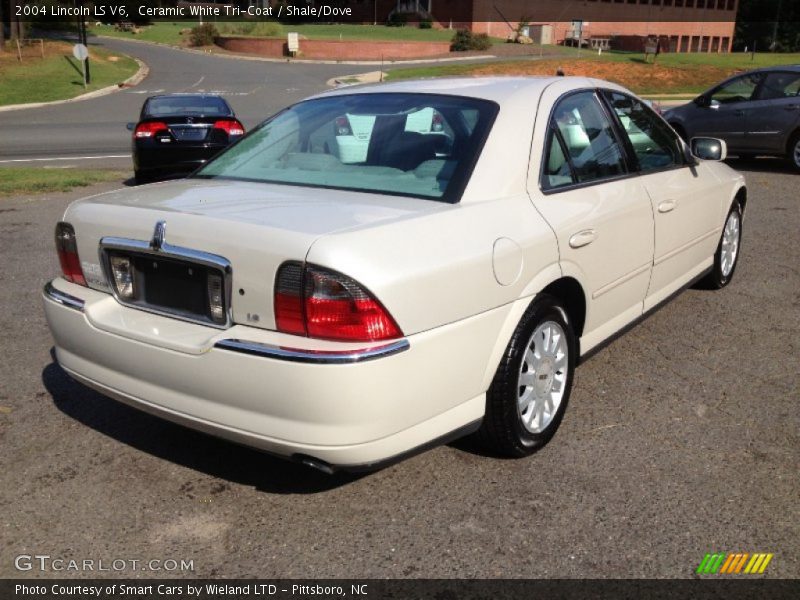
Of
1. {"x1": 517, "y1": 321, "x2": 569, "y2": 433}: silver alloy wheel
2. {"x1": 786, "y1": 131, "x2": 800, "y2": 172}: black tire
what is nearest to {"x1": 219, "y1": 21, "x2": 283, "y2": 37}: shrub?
{"x1": 786, "y1": 131, "x2": 800, "y2": 172}: black tire

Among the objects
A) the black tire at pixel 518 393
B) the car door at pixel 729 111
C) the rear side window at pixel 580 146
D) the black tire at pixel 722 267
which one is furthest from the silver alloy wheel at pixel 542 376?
the car door at pixel 729 111

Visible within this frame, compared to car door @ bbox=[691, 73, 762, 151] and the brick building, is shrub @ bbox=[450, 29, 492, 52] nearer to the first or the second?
the brick building

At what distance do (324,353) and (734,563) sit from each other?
5.43ft

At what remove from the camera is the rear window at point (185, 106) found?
40.8ft

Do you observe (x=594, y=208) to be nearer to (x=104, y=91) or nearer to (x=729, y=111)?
(x=729, y=111)

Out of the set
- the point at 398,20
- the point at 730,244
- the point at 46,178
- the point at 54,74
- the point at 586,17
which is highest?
the point at 586,17

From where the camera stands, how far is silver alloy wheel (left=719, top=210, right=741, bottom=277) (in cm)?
618

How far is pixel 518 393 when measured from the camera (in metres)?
3.52

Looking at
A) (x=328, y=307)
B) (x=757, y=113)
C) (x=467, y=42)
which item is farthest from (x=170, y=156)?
(x=467, y=42)

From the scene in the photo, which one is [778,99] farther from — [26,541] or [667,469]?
[26,541]

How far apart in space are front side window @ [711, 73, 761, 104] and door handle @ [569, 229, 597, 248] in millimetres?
11118

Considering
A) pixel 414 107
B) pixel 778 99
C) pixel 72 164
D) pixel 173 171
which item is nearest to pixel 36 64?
pixel 72 164

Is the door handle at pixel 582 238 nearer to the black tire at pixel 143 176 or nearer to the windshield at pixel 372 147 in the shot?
the windshield at pixel 372 147

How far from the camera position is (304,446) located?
2896mm
